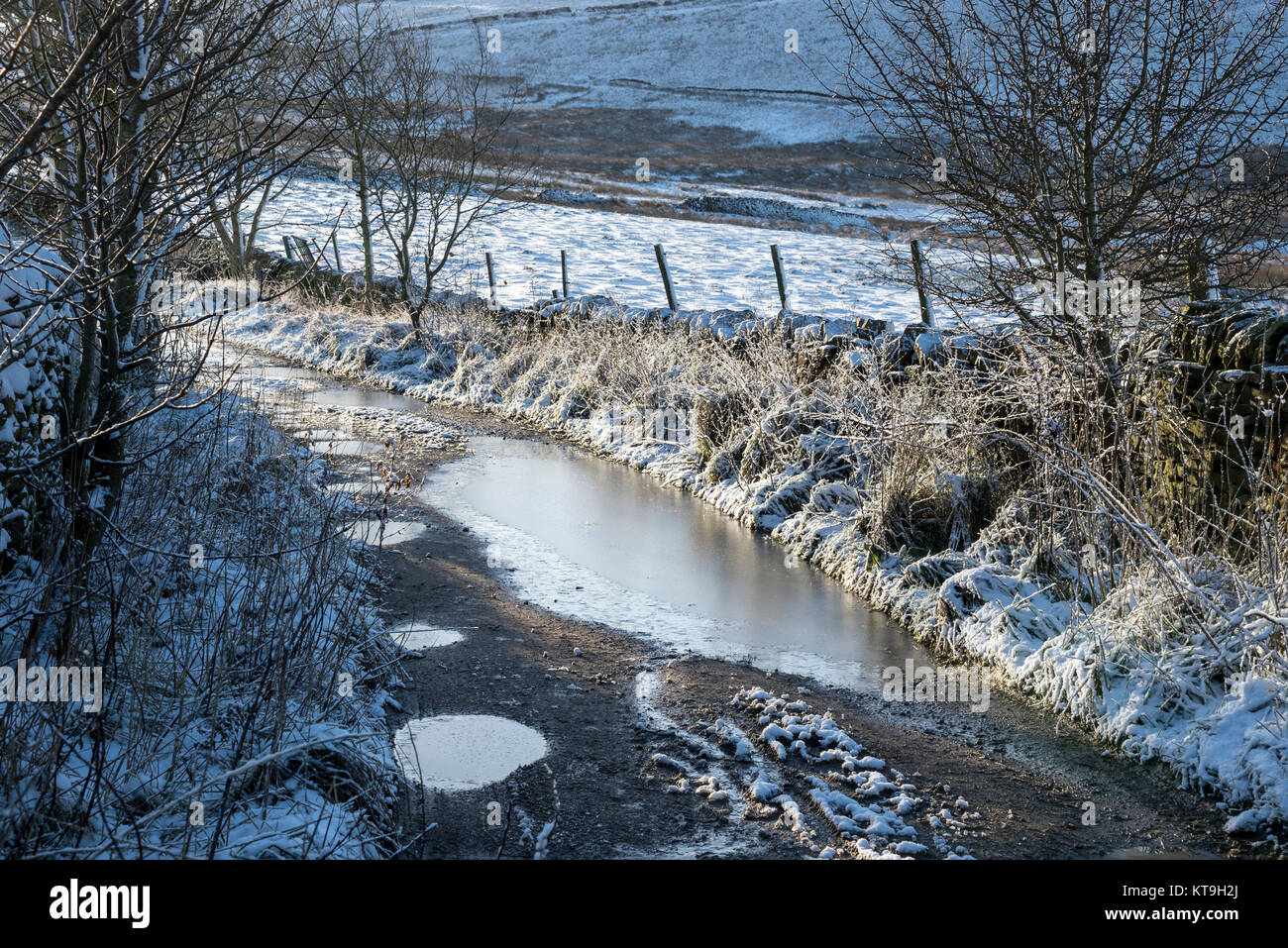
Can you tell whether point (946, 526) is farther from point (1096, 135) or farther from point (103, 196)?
point (103, 196)

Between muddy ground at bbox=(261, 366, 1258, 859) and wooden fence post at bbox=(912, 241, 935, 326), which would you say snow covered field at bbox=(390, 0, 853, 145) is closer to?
wooden fence post at bbox=(912, 241, 935, 326)

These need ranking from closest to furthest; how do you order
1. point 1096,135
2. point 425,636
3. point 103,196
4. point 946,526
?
point 103,196 < point 425,636 < point 1096,135 < point 946,526

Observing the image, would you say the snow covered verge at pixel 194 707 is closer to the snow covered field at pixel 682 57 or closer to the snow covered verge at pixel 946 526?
the snow covered verge at pixel 946 526

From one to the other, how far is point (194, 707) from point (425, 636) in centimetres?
253

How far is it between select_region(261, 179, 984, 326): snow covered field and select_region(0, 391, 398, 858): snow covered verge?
33.1 feet

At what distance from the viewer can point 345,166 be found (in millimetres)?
17359

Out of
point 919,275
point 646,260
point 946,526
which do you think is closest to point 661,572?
point 946,526

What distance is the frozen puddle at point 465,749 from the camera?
16.3 ft

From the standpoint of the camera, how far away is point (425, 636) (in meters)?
6.82
